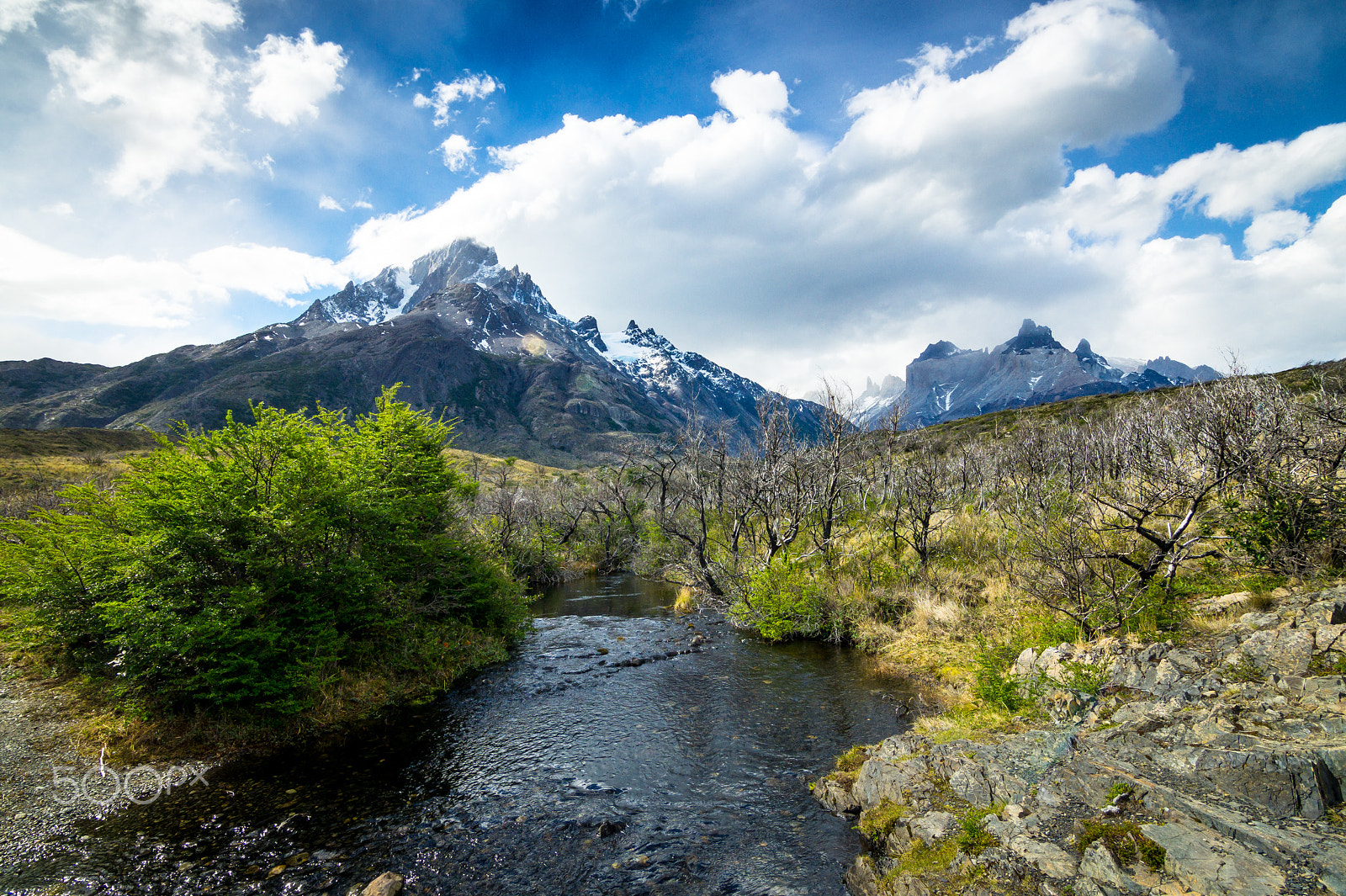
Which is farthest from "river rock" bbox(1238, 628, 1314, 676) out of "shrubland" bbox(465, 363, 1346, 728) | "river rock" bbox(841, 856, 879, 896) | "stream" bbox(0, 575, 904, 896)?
"stream" bbox(0, 575, 904, 896)

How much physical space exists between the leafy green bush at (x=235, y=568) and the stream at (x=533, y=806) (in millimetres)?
2545

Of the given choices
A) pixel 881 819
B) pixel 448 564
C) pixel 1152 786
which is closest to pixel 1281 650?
pixel 1152 786

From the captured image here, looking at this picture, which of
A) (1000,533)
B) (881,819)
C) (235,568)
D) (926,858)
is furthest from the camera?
(1000,533)

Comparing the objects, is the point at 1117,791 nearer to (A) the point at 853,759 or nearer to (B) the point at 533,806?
(A) the point at 853,759

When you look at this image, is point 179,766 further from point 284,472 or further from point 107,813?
point 284,472

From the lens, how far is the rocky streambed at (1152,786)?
569 cm

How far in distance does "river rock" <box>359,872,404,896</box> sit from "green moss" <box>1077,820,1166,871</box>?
9560 mm

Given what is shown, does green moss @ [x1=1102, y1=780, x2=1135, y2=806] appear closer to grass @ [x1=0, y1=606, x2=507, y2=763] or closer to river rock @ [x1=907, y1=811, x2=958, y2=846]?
river rock @ [x1=907, y1=811, x2=958, y2=846]

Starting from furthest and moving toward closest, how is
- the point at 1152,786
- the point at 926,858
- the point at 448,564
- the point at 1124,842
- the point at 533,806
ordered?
the point at 448,564 → the point at 533,806 → the point at 926,858 → the point at 1152,786 → the point at 1124,842

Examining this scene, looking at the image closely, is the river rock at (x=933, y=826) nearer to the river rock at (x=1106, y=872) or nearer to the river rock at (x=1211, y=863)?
the river rock at (x=1106, y=872)

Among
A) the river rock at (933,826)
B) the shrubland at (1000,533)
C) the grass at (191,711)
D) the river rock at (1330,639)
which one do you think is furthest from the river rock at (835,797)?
the grass at (191,711)

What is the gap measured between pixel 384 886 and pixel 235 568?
10.0 metres

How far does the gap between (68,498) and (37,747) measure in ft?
22.0

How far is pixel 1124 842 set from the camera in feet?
20.3
